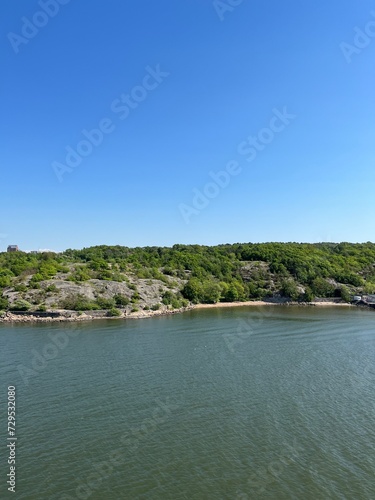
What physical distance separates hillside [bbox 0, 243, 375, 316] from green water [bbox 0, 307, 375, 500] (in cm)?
2629

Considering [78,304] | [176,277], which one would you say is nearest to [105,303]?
[78,304]

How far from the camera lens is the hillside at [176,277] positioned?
70.0m

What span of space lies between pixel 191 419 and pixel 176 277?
71280 mm

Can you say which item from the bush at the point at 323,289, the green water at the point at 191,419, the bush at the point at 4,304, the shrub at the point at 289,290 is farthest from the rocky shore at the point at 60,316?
the bush at the point at 323,289

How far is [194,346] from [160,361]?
24.7 feet

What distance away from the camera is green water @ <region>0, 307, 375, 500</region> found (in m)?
16.6

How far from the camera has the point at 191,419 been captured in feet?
75.4

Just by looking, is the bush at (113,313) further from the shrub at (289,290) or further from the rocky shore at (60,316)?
the shrub at (289,290)

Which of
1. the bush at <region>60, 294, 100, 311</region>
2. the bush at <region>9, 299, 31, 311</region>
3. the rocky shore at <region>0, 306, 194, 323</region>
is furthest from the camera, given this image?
the bush at <region>60, 294, 100, 311</region>

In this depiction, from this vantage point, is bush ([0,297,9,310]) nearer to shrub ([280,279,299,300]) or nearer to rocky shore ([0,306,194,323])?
rocky shore ([0,306,194,323])

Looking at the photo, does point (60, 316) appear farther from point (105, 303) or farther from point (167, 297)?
point (167, 297)

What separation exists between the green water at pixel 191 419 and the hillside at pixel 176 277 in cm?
2629

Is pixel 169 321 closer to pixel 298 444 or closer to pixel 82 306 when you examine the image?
pixel 82 306

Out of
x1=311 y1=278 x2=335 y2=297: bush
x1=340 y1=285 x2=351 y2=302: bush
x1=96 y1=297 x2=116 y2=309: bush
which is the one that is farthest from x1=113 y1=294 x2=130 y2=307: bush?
x1=340 y1=285 x2=351 y2=302: bush
